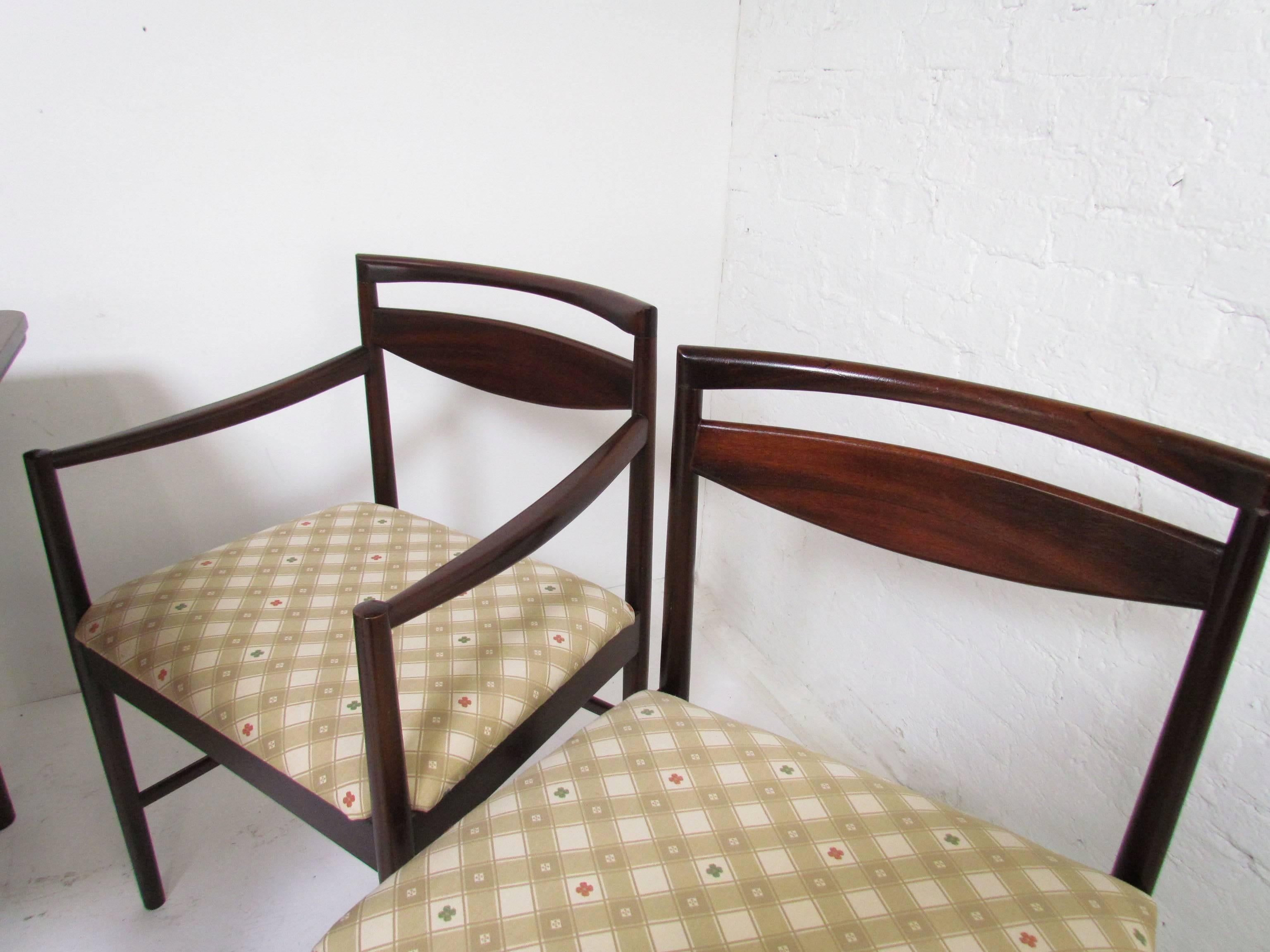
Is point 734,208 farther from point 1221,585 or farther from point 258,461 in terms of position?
point 1221,585

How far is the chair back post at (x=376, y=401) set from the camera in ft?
3.81

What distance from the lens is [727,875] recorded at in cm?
66

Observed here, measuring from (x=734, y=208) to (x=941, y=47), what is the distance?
A: 1.78ft

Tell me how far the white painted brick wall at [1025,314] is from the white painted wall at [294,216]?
0.71ft

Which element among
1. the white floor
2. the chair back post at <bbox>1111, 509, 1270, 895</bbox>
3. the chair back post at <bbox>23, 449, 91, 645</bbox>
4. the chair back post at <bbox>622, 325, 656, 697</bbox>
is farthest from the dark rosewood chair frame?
the white floor

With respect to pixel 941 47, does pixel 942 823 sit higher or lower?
lower

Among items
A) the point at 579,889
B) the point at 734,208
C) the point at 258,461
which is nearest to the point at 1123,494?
the point at 579,889

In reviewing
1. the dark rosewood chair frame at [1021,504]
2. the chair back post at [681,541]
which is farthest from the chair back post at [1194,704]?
the chair back post at [681,541]

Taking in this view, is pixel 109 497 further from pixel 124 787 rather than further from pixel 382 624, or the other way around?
pixel 382 624

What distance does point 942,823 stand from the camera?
72 cm

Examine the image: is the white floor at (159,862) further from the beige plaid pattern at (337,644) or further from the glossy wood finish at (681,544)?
the glossy wood finish at (681,544)

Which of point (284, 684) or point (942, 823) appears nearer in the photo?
point (942, 823)

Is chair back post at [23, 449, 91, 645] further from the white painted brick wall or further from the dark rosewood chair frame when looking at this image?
the white painted brick wall

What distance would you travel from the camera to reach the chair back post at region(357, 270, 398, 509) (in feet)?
3.81
